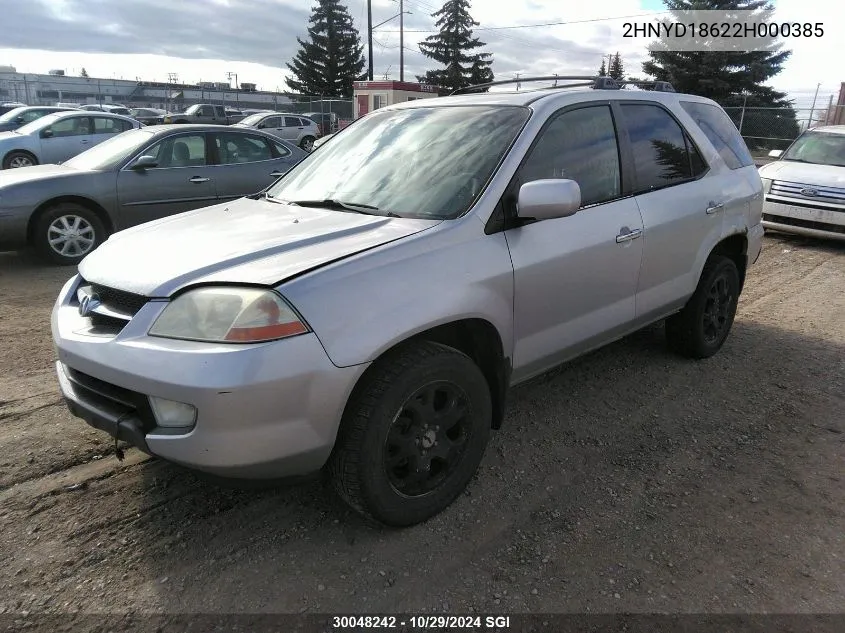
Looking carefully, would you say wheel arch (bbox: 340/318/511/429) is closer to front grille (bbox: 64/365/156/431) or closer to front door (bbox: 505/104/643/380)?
front door (bbox: 505/104/643/380)

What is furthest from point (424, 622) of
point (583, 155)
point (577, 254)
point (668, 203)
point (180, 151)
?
point (180, 151)

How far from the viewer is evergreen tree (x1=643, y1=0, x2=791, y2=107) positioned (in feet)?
105

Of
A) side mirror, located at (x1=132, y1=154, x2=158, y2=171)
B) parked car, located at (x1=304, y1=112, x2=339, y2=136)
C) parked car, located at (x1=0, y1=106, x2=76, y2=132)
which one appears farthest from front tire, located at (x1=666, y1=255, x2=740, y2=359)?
parked car, located at (x1=304, y1=112, x2=339, y2=136)

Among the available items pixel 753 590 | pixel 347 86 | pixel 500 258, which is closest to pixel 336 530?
pixel 500 258

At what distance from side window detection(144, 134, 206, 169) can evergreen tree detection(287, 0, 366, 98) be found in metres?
45.4

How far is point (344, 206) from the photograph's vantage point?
319cm

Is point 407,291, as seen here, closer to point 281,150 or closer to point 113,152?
point 113,152

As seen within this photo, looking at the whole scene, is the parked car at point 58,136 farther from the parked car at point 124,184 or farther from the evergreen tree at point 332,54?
the evergreen tree at point 332,54

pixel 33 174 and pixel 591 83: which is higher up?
pixel 591 83

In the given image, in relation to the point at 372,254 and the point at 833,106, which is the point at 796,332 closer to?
the point at 372,254

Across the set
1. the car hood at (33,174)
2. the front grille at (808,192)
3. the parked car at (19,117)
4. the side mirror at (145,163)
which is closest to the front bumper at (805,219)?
the front grille at (808,192)

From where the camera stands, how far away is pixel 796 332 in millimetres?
5406

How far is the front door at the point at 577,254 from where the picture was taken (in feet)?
10.1

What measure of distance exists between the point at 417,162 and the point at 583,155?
943 millimetres
